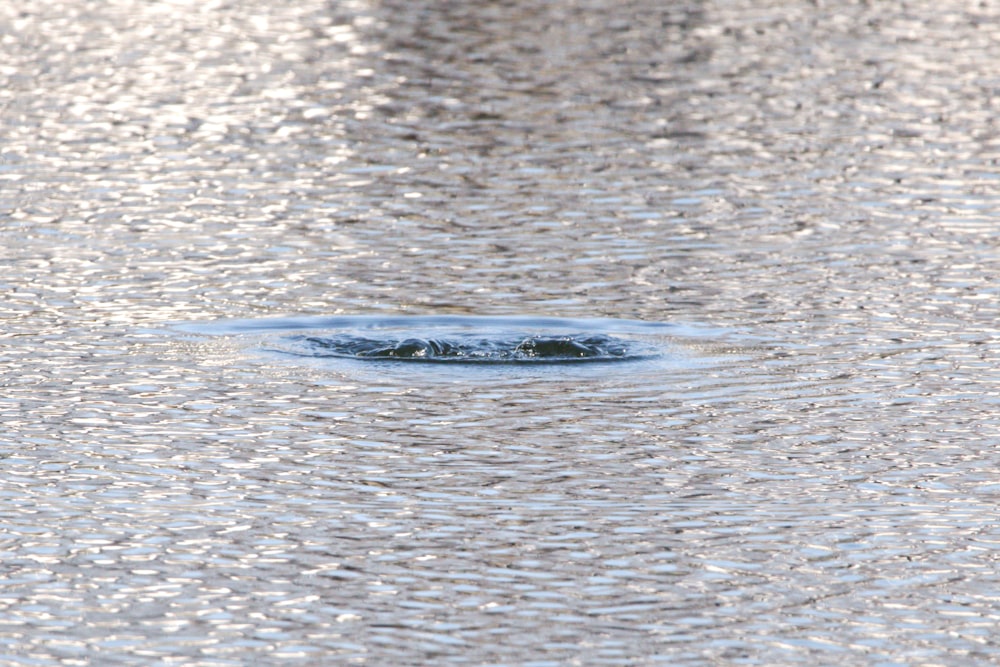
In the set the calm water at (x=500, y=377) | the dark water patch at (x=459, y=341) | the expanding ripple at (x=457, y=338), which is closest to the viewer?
the calm water at (x=500, y=377)

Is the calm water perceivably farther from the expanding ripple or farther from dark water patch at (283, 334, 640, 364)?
dark water patch at (283, 334, 640, 364)

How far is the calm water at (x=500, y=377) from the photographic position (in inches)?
366

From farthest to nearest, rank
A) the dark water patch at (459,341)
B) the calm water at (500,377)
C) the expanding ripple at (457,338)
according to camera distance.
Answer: the expanding ripple at (457,338)
the dark water patch at (459,341)
the calm water at (500,377)

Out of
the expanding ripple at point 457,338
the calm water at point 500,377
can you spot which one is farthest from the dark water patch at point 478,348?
the calm water at point 500,377

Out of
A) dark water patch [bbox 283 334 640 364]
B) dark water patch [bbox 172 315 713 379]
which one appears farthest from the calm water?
dark water patch [bbox 283 334 640 364]

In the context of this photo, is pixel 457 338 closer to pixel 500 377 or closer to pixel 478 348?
pixel 478 348

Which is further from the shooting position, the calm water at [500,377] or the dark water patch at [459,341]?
the dark water patch at [459,341]

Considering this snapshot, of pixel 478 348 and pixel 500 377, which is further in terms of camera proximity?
pixel 478 348

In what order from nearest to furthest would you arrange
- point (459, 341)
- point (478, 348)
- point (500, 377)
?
point (500, 377) → point (478, 348) → point (459, 341)

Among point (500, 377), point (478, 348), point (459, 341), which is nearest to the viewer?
point (500, 377)

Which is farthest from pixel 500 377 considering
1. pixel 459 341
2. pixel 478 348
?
pixel 459 341

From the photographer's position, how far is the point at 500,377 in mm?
14242

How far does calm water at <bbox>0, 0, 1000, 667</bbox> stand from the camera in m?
9.29

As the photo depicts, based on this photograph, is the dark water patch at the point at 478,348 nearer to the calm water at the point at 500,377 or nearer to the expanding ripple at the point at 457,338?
the expanding ripple at the point at 457,338
